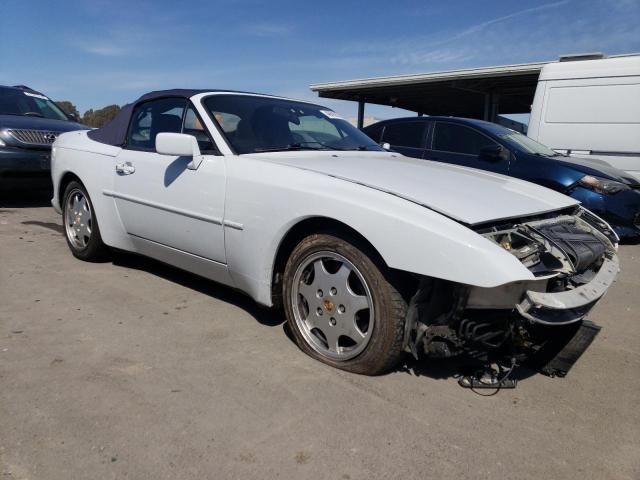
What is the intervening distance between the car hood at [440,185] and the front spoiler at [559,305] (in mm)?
403

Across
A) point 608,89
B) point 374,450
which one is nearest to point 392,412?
point 374,450

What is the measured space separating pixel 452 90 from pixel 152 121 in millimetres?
15375

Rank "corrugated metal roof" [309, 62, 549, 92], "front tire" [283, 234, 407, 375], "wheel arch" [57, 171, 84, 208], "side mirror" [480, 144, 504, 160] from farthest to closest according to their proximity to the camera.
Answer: "corrugated metal roof" [309, 62, 549, 92] < "side mirror" [480, 144, 504, 160] < "wheel arch" [57, 171, 84, 208] < "front tire" [283, 234, 407, 375]

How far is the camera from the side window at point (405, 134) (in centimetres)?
689

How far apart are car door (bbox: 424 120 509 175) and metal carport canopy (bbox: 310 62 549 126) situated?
684cm

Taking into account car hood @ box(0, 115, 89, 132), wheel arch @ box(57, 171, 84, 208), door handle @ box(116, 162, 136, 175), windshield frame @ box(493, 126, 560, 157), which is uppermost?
car hood @ box(0, 115, 89, 132)

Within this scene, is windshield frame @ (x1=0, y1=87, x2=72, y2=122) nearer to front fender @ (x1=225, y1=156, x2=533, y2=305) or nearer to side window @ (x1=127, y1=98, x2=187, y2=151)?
side window @ (x1=127, y1=98, x2=187, y2=151)

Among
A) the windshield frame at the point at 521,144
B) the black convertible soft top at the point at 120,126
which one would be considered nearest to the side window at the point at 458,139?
the windshield frame at the point at 521,144

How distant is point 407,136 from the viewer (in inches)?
277

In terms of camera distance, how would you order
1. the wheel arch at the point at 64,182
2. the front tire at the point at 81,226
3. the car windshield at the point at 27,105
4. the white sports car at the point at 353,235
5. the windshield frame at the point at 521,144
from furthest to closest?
1. the car windshield at the point at 27,105
2. the windshield frame at the point at 521,144
3. the wheel arch at the point at 64,182
4. the front tire at the point at 81,226
5. the white sports car at the point at 353,235

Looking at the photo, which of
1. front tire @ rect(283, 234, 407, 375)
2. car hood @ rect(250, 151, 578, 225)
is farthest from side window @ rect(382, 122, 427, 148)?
front tire @ rect(283, 234, 407, 375)

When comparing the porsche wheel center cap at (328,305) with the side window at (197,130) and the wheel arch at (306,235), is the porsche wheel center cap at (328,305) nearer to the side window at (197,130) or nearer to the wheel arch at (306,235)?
the wheel arch at (306,235)

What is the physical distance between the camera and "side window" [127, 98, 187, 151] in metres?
3.73

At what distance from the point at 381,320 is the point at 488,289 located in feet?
1.67
